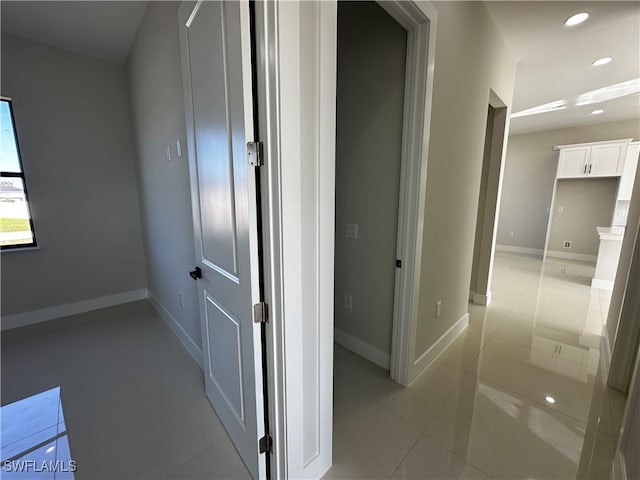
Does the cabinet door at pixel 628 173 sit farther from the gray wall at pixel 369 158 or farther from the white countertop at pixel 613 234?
the gray wall at pixel 369 158

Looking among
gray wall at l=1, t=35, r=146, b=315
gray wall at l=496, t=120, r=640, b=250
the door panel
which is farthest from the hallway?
gray wall at l=496, t=120, r=640, b=250

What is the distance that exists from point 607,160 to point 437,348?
5.45m

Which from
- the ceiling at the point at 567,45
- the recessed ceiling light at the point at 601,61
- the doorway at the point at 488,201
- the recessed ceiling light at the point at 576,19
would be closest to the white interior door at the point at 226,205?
the ceiling at the point at 567,45

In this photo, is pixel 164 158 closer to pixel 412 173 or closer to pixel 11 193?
pixel 11 193

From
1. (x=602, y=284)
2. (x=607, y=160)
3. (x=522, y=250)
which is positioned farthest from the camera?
(x=522, y=250)

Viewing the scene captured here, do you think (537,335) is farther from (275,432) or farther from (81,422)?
(81,422)

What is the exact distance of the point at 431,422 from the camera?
1592 millimetres

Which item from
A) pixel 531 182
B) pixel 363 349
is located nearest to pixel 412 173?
pixel 363 349

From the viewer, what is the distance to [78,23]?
234 centimetres

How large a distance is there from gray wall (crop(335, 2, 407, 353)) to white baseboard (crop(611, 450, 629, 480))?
1.20 meters

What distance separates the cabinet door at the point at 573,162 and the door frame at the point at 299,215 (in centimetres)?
573

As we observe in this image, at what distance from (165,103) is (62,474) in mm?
2344

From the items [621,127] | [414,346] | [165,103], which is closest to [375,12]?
[165,103]

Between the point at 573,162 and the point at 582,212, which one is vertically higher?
the point at 573,162
